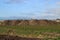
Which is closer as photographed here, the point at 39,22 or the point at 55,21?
the point at 39,22

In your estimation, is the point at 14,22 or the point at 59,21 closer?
the point at 14,22

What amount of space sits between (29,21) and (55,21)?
11.3 m

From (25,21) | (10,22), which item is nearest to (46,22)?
(25,21)

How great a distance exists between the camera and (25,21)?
264 ft

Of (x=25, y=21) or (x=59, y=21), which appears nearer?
(x=25, y=21)

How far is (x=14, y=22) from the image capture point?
80.6m

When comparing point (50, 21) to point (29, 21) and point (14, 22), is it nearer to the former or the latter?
point (29, 21)

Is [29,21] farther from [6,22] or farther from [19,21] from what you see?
[6,22]

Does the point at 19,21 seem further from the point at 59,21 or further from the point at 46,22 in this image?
the point at 59,21

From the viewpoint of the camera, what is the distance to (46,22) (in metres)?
80.9

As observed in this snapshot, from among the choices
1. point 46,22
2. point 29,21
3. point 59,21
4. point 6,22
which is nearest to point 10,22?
point 6,22

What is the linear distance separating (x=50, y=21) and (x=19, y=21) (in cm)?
1298

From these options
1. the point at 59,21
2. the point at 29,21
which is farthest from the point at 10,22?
the point at 59,21

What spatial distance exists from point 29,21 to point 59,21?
13088 millimetres
